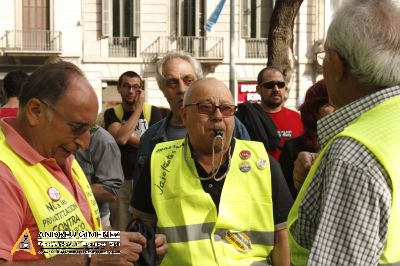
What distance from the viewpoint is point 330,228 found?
1715 mm

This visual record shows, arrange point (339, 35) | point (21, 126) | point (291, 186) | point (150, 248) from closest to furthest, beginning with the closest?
point (339, 35) → point (21, 126) → point (150, 248) → point (291, 186)

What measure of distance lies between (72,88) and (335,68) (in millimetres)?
970

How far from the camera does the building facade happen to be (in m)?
22.4

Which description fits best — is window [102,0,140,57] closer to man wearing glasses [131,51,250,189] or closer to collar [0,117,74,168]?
man wearing glasses [131,51,250,189]

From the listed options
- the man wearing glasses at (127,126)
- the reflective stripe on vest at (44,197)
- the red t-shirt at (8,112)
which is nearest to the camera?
the reflective stripe on vest at (44,197)

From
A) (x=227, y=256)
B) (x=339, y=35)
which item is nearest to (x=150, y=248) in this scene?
(x=227, y=256)

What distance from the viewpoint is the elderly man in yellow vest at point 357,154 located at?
5.44ft

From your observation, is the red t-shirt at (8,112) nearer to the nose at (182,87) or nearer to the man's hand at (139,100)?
the man's hand at (139,100)

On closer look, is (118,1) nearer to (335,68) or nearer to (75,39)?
(75,39)

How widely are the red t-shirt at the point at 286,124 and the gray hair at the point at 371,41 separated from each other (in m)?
3.59

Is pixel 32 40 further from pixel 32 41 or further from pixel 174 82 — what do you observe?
pixel 174 82

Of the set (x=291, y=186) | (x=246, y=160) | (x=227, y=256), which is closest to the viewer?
(x=227, y=256)

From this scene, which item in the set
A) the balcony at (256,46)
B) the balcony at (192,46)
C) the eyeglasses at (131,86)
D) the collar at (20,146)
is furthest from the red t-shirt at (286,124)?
the balcony at (256,46)

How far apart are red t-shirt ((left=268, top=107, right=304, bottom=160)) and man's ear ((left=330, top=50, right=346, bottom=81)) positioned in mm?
3548
